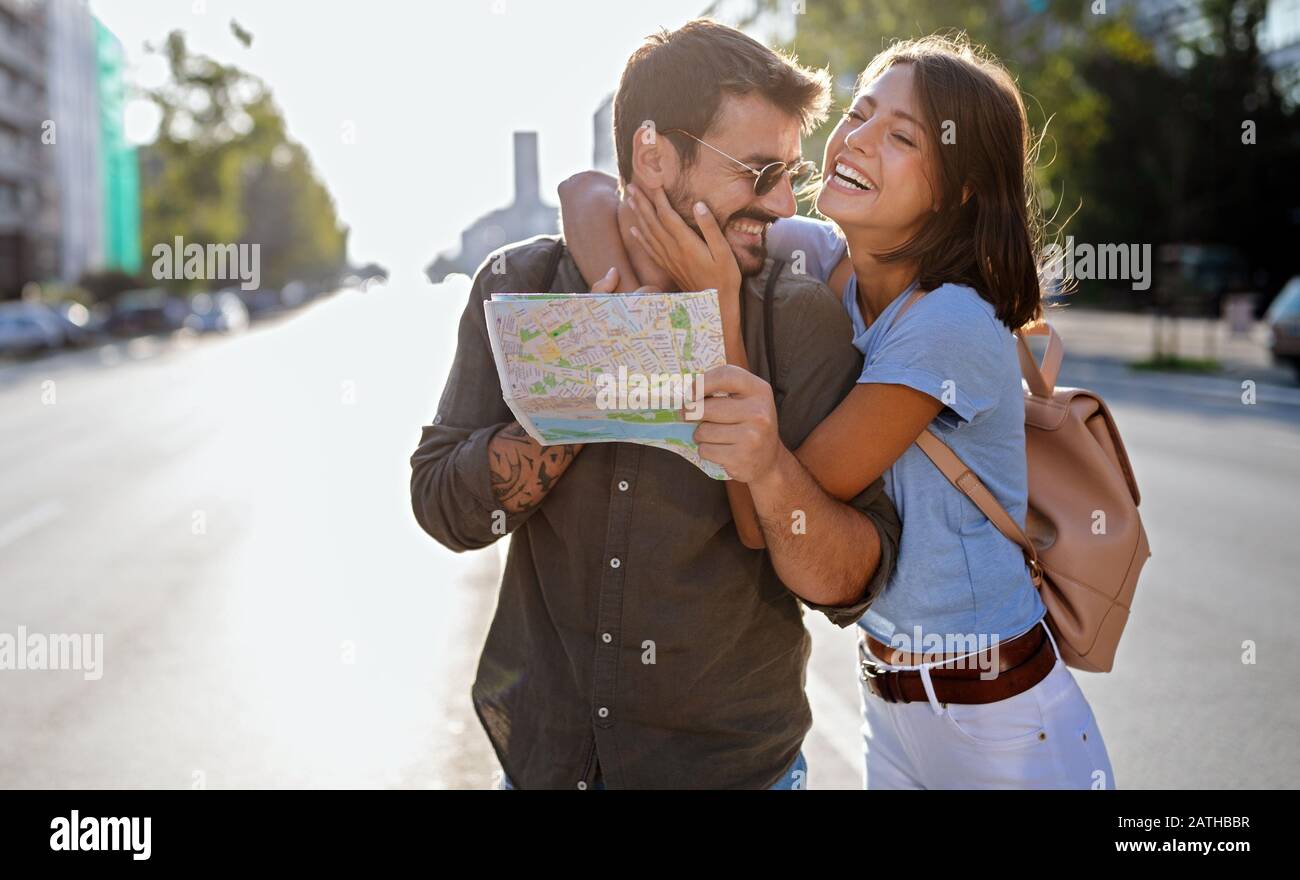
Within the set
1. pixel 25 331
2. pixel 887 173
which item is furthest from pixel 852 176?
pixel 25 331

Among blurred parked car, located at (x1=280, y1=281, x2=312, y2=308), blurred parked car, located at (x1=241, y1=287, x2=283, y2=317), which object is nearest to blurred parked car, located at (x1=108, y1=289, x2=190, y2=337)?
blurred parked car, located at (x1=241, y1=287, x2=283, y2=317)

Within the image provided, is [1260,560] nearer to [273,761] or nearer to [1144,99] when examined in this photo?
[273,761]

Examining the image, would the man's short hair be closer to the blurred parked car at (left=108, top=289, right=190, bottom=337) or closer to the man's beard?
the man's beard

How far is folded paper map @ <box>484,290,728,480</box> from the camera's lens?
178 cm

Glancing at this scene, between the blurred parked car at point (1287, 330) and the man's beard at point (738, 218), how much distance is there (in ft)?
68.6

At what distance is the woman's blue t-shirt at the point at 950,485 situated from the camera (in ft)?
7.00

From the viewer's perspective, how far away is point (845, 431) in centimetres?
208

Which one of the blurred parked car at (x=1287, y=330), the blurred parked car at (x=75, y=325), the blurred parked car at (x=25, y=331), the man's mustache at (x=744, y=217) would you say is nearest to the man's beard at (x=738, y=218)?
the man's mustache at (x=744, y=217)

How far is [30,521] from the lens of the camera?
10.5m

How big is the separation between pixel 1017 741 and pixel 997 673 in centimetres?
13

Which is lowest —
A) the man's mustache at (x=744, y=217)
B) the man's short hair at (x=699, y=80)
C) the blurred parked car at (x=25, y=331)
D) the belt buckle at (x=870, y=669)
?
the blurred parked car at (x=25, y=331)

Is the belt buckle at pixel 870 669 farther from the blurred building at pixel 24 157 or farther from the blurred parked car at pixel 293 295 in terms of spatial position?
the blurred parked car at pixel 293 295

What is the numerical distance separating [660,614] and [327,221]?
13144cm
